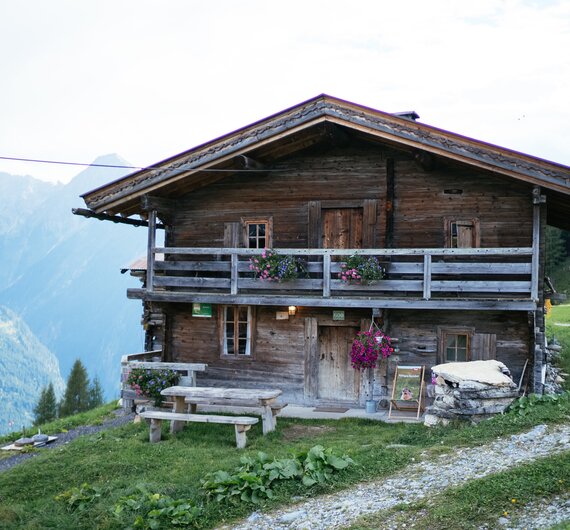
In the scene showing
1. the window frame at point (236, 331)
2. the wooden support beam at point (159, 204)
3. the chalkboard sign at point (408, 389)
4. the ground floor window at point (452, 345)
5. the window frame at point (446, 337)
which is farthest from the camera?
the window frame at point (236, 331)

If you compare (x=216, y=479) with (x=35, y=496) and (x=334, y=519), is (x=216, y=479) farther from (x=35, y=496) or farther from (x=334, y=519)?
(x=35, y=496)

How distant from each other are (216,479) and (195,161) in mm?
8413

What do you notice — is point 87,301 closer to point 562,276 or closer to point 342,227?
point 562,276

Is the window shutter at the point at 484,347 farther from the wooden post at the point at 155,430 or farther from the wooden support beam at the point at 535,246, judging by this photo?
the wooden post at the point at 155,430

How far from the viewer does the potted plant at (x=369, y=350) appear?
14102 millimetres

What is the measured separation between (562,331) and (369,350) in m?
16.1

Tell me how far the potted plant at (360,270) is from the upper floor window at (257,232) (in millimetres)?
2828

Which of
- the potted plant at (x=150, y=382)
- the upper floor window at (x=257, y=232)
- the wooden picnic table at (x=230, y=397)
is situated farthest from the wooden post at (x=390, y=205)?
the potted plant at (x=150, y=382)

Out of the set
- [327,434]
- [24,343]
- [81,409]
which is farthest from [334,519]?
[24,343]

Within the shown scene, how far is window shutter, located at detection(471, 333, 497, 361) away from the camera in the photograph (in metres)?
14.1

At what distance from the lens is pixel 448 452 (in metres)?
9.23

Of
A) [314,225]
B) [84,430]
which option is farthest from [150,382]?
[314,225]

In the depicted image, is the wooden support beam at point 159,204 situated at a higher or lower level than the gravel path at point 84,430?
higher

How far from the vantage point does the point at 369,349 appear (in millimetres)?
14102
